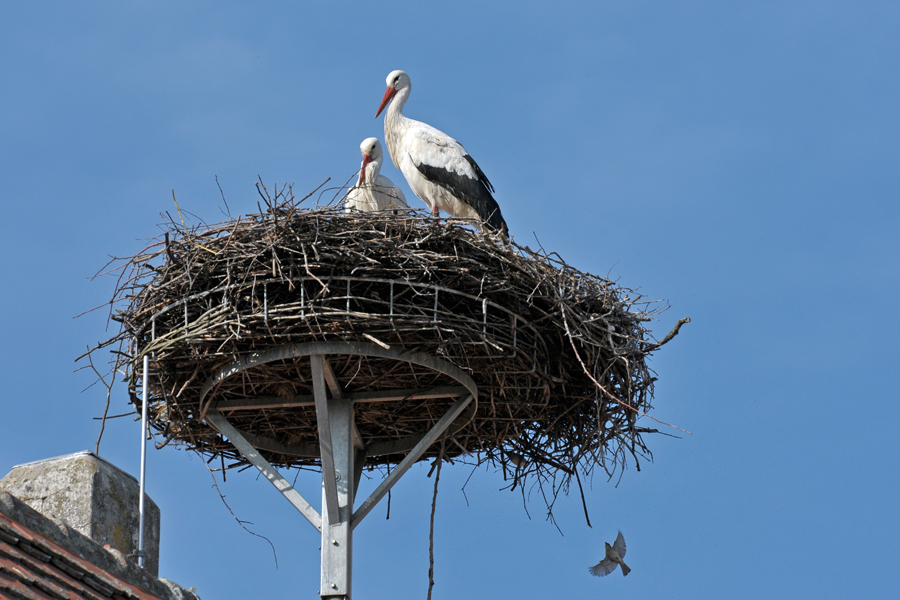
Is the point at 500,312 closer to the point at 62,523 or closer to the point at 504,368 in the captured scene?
the point at 504,368

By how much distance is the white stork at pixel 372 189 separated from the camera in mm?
10516

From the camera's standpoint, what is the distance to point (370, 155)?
1102 cm

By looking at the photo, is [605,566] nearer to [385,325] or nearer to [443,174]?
[385,325]

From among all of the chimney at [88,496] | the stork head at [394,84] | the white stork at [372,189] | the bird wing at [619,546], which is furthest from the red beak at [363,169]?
the chimney at [88,496]

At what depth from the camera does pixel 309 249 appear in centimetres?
746

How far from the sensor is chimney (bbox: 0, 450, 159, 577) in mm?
5898

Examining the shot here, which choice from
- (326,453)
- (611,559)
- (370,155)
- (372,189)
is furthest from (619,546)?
(370,155)

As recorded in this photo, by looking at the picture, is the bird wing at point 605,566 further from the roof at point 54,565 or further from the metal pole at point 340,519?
the roof at point 54,565

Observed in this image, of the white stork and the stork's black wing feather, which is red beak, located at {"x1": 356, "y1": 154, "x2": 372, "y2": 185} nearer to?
the white stork

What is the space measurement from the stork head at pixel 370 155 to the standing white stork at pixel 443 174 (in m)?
0.20

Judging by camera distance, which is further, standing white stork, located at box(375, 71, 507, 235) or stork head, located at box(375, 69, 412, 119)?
stork head, located at box(375, 69, 412, 119)

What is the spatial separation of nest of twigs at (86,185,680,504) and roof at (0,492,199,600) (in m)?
2.27

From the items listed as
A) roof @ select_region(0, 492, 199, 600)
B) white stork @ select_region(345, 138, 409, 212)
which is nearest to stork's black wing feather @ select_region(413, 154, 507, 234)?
white stork @ select_region(345, 138, 409, 212)

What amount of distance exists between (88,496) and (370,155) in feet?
18.6
